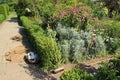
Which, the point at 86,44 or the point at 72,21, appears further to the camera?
the point at 72,21

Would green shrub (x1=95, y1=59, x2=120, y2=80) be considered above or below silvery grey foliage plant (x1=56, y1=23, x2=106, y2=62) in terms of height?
above

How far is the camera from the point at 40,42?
29.2ft

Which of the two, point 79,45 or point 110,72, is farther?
point 79,45

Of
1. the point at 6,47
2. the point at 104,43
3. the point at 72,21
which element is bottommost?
the point at 6,47

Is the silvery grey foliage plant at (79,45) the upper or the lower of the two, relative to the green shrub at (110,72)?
lower

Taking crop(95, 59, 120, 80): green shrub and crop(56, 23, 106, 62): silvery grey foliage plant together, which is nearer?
crop(95, 59, 120, 80): green shrub

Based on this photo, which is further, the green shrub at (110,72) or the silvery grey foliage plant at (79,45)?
the silvery grey foliage plant at (79,45)

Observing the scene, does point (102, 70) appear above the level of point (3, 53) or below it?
above

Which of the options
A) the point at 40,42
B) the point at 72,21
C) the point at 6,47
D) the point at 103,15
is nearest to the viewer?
the point at 40,42

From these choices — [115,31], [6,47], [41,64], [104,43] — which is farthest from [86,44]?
[6,47]

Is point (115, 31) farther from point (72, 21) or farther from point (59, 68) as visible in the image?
point (59, 68)

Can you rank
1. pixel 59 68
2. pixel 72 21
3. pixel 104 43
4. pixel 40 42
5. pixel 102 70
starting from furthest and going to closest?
pixel 72 21
pixel 104 43
pixel 40 42
pixel 59 68
pixel 102 70

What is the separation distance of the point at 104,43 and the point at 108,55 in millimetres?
554

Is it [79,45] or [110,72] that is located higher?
[110,72]
